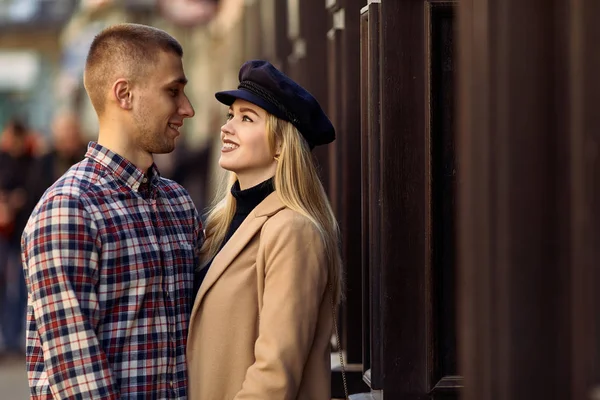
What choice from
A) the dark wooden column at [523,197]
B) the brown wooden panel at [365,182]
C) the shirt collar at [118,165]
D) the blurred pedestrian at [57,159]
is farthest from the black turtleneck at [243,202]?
the blurred pedestrian at [57,159]

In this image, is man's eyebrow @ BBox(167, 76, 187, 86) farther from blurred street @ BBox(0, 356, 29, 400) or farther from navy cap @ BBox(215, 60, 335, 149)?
blurred street @ BBox(0, 356, 29, 400)

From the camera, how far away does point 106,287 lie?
3.29m

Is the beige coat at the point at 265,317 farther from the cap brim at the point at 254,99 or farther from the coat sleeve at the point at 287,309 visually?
the cap brim at the point at 254,99

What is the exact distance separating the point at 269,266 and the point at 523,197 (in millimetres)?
1372

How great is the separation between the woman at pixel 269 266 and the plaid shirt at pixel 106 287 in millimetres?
113

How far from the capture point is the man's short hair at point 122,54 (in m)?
3.56

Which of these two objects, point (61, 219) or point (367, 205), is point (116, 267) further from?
point (367, 205)

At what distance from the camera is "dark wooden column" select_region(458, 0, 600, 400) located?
210 cm

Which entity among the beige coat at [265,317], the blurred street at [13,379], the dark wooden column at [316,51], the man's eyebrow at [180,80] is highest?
the dark wooden column at [316,51]

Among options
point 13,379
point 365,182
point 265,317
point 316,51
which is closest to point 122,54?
point 265,317

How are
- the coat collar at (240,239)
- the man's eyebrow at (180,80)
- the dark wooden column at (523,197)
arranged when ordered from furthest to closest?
1. the man's eyebrow at (180,80)
2. the coat collar at (240,239)
3. the dark wooden column at (523,197)

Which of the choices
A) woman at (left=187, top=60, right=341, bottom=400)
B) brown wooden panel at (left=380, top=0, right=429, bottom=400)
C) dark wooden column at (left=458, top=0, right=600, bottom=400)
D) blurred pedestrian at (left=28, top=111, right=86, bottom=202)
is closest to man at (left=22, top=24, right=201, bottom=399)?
woman at (left=187, top=60, right=341, bottom=400)

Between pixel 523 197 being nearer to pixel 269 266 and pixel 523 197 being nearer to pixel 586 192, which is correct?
pixel 586 192

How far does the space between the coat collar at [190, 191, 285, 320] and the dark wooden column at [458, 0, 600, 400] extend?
4.50 feet
